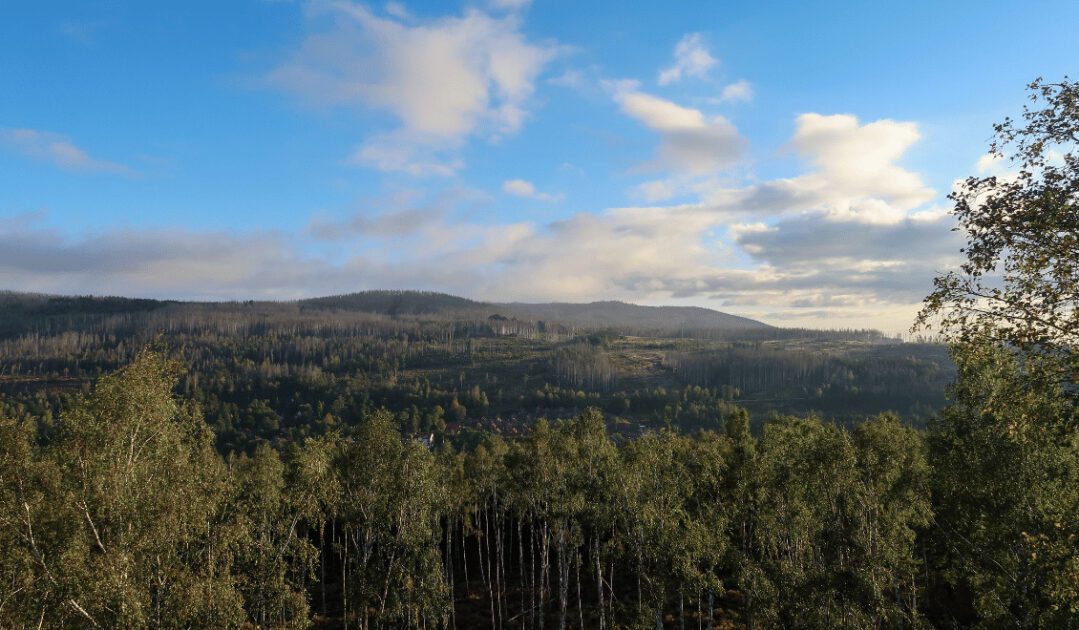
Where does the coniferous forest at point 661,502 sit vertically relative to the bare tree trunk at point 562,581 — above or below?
above

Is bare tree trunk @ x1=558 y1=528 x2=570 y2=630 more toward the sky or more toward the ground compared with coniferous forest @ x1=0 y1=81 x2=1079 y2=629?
more toward the ground

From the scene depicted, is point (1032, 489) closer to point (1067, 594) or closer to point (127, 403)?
point (1067, 594)

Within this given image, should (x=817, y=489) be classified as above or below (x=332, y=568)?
above

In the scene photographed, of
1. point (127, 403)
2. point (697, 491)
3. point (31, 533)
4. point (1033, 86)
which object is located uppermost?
point (1033, 86)

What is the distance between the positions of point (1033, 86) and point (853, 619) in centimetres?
1873

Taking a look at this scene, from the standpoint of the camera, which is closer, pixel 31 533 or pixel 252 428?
pixel 31 533

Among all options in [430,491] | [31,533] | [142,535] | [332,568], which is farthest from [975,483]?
[332,568]

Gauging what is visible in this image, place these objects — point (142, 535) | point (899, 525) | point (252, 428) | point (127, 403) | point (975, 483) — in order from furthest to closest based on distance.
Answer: point (252, 428) < point (899, 525) < point (975, 483) < point (127, 403) < point (142, 535)

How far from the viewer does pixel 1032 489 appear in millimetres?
20094

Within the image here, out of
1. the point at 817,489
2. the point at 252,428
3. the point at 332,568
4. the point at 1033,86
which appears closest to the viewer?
the point at 1033,86

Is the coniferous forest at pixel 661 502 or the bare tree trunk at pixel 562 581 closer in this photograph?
the coniferous forest at pixel 661 502

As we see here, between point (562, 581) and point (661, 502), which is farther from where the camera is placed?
point (562, 581)

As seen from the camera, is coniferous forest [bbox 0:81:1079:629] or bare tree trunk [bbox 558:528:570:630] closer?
coniferous forest [bbox 0:81:1079:629]

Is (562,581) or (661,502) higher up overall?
(661,502)
